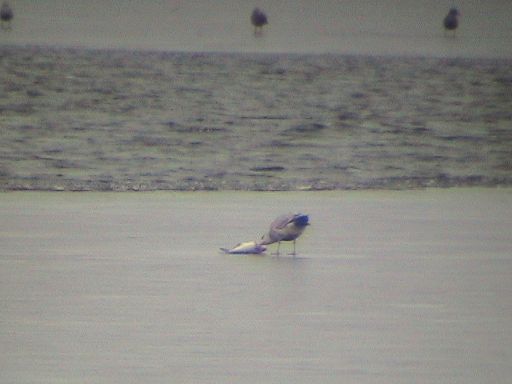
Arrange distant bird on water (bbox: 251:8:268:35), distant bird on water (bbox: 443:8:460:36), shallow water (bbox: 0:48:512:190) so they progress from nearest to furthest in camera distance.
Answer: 1. shallow water (bbox: 0:48:512:190)
2. distant bird on water (bbox: 443:8:460:36)
3. distant bird on water (bbox: 251:8:268:35)

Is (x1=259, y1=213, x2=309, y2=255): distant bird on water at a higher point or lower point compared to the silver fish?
higher

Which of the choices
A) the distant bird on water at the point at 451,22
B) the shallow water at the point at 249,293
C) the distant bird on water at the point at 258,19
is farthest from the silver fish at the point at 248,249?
the distant bird on water at the point at 451,22

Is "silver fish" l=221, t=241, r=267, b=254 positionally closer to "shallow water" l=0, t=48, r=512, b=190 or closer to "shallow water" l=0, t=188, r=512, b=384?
"shallow water" l=0, t=188, r=512, b=384

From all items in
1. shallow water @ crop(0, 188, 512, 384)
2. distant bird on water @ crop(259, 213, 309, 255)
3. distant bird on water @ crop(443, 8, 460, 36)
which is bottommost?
shallow water @ crop(0, 188, 512, 384)

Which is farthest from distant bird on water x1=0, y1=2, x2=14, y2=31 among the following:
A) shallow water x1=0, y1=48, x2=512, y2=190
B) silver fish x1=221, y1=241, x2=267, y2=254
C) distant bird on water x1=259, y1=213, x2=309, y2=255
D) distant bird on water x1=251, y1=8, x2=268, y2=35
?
distant bird on water x1=259, y1=213, x2=309, y2=255

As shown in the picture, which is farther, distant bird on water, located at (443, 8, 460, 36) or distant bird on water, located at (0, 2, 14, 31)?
distant bird on water, located at (443, 8, 460, 36)

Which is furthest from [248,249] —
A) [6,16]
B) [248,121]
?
[6,16]

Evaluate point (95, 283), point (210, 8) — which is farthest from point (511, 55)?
point (95, 283)

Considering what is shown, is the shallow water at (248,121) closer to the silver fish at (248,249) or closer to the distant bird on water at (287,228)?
the silver fish at (248,249)

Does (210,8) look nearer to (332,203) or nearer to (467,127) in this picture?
(467,127)
